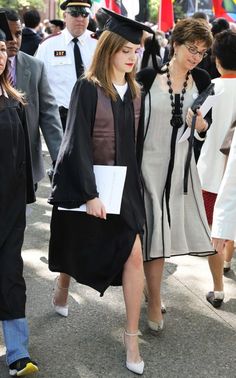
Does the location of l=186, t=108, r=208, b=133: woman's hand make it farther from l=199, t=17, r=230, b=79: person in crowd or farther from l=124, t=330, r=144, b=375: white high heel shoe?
l=199, t=17, r=230, b=79: person in crowd

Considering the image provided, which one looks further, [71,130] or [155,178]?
[155,178]

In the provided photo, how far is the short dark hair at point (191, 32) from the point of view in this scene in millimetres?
3555

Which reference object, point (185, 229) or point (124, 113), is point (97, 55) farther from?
point (185, 229)

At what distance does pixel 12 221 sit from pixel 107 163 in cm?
58

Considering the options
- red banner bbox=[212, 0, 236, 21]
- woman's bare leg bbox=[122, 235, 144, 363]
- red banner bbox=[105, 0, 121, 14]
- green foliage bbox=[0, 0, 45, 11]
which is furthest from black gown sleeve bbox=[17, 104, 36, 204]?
green foliage bbox=[0, 0, 45, 11]

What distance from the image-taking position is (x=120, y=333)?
3742 mm

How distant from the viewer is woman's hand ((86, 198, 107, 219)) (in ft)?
10.3

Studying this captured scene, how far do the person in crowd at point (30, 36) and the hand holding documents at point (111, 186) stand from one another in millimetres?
5799

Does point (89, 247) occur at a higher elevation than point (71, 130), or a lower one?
lower

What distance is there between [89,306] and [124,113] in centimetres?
144

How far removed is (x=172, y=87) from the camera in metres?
3.63

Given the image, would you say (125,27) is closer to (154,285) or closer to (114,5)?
(154,285)

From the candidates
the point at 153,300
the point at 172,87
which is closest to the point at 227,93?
the point at 172,87

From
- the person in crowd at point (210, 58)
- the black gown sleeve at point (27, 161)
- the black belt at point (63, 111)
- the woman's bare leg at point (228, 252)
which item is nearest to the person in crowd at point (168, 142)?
the black gown sleeve at point (27, 161)
